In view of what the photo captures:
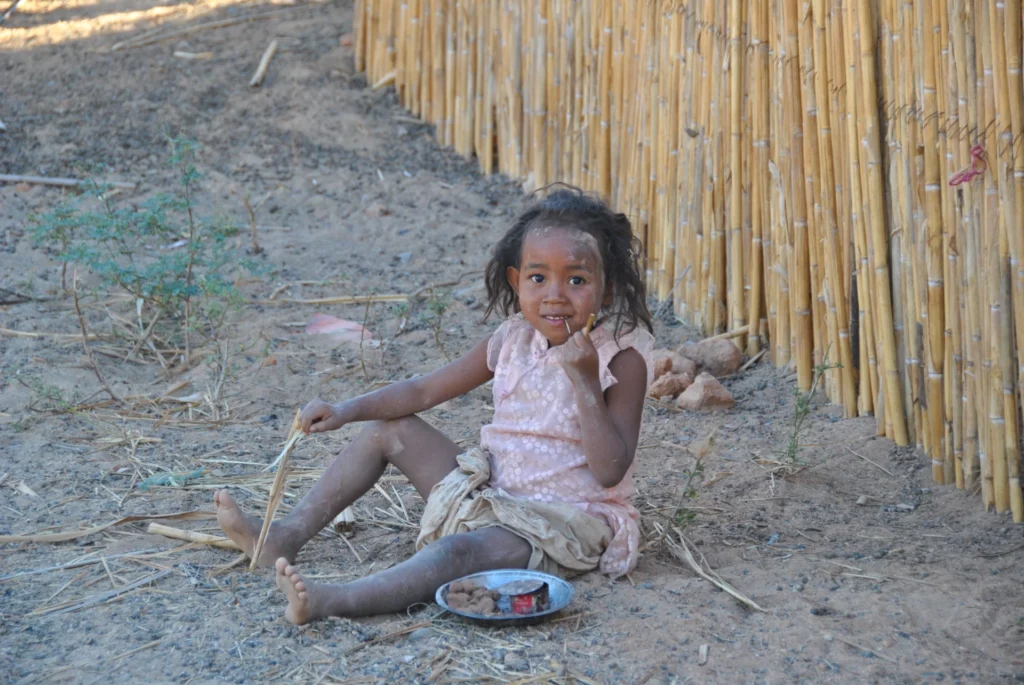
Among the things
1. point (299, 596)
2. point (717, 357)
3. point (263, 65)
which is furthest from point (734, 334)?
Answer: point (263, 65)

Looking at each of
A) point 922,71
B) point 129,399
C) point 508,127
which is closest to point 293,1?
point 508,127

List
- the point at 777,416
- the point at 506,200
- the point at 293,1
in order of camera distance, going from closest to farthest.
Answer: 1. the point at 777,416
2. the point at 506,200
3. the point at 293,1

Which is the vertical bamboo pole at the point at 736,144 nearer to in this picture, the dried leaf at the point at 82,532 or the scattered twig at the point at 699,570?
the scattered twig at the point at 699,570

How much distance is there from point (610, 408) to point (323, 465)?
4.27 ft

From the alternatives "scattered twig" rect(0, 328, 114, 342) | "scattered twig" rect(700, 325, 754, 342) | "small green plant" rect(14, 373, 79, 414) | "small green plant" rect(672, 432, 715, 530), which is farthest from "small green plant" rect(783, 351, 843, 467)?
"scattered twig" rect(0, 328, 114, 342)

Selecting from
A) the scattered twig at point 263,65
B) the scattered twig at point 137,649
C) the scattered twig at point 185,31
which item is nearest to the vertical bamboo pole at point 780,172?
the scattered twig at point 137,649

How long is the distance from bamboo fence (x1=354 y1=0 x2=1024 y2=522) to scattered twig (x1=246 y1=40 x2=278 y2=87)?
2.06 meters

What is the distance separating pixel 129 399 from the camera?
4.33 metres

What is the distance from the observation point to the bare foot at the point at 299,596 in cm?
249

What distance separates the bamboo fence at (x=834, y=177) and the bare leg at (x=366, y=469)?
1.48m

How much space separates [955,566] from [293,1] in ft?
22.7

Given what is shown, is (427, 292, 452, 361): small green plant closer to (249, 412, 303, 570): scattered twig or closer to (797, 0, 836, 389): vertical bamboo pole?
(797, 0, 836, 389): vertical bamboo pole

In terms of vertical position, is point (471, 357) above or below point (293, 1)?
below

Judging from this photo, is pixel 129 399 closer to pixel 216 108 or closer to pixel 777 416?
pixel 777 416
